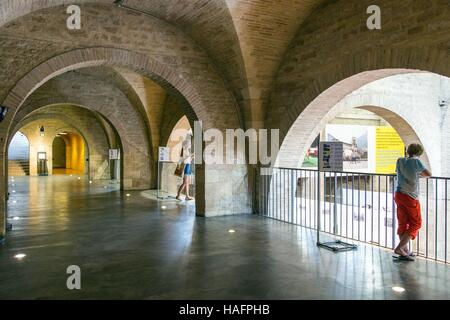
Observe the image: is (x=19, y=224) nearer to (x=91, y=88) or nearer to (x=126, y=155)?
(x=126, y=155)

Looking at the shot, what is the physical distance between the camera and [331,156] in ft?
17.2

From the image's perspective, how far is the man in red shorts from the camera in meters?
4.49

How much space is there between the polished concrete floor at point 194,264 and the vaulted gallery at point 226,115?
29 mm

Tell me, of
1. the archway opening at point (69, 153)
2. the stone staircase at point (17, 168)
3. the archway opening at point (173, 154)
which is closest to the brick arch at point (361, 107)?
the archway opening at point (173, 154)

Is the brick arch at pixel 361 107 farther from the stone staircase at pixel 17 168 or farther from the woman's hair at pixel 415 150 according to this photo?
the stone staircase at pixel 17 168

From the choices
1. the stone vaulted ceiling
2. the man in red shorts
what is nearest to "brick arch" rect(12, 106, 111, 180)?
the stone vaulted ceiling

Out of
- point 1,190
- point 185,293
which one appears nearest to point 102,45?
point 1,190

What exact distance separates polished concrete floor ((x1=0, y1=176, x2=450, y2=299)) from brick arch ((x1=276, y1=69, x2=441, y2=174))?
5.58ft

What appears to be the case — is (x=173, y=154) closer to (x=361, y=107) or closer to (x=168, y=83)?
(x=168, y=83)

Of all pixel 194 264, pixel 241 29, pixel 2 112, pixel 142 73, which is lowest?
pixel 194 264

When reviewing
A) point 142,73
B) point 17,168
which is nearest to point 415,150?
point 142,73

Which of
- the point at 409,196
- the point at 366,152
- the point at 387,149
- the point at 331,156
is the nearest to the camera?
the point at 409,196

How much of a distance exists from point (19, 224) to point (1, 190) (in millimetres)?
1210

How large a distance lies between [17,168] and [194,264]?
19.8m
